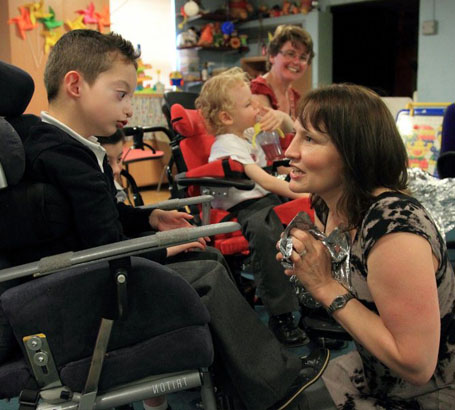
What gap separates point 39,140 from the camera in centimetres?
110

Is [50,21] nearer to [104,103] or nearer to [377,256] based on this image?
[104,103]

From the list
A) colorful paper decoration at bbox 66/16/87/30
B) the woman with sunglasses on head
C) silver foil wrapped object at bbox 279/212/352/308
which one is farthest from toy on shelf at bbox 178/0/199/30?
silver foil wrapped object at bbox 279/212/352/308

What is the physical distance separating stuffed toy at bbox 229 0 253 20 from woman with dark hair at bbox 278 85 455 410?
6.05 meters

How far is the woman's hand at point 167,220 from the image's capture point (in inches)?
60.6

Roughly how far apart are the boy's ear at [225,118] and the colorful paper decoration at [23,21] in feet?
9.19

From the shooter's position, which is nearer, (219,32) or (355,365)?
(355,365)

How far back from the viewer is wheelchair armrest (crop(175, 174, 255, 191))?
6.28ft

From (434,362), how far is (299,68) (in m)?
2.03

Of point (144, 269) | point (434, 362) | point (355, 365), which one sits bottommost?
Result: point (355, 365)

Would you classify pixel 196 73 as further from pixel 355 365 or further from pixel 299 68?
pixel 355 365

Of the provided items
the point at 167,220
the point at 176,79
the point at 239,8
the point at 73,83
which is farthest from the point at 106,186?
the point at 239,8

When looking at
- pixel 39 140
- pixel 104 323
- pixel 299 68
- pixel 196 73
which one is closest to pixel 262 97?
pixel 299 68

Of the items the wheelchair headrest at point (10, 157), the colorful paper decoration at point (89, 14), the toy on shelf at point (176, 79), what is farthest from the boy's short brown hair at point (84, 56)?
the toy on shelf at point (176, 79)

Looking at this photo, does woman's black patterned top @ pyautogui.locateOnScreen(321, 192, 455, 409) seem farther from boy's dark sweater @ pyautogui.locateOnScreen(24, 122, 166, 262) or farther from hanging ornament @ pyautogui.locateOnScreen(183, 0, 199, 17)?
hanging ornament @ pyautogui.locateOnScreen(183, 0, 199, 17)
